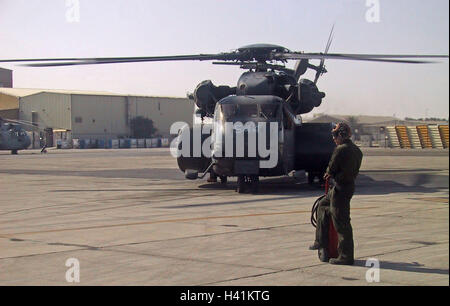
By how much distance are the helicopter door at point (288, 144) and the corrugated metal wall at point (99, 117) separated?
187 ft

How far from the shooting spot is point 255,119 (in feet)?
55.7

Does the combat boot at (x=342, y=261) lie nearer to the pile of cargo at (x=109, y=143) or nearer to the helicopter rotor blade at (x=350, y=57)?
the helicopter rotor blade at (x=350, y=57)

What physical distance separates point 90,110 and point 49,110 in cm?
577

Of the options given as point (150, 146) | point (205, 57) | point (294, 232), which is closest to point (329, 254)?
point (294, 232)

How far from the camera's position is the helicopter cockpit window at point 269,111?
1705 cm

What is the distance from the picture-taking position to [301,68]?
22.5m

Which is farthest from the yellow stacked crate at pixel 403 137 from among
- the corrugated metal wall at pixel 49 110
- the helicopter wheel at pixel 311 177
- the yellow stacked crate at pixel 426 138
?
the corrugated metal wall at pixel 49 110

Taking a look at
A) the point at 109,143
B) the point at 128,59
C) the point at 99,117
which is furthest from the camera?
the point at 99,117

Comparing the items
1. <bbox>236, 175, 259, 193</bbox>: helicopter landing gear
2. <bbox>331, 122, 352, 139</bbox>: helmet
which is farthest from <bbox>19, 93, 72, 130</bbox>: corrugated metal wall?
<bbox>331, 122, 352, 139</bbox>: helmet

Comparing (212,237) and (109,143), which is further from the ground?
(109,143)

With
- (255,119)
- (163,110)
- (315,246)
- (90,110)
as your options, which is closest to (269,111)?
(255,119)

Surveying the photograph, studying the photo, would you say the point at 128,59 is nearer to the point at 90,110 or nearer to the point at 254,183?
the point at 254,183

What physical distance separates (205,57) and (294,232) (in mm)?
8890
